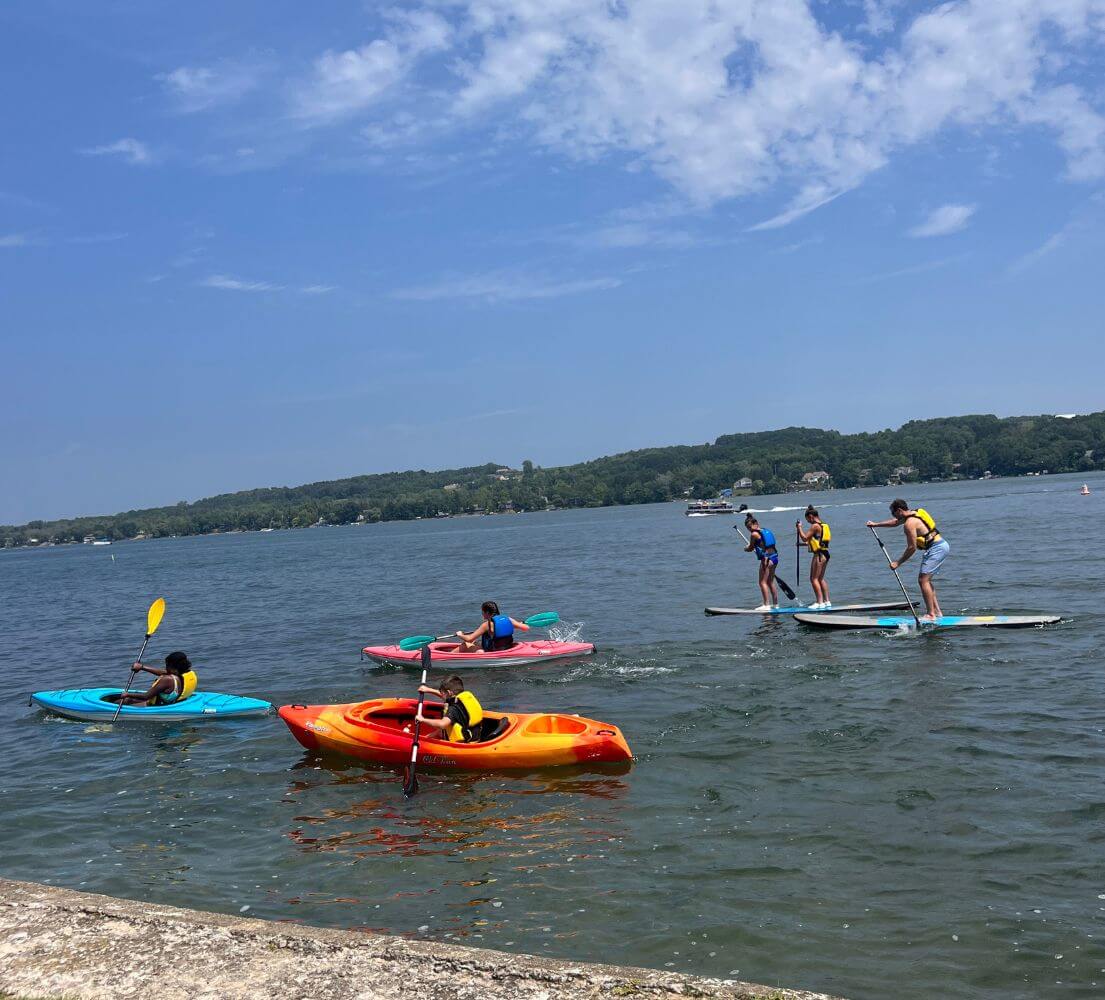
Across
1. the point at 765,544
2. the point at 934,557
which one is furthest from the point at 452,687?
the point at 765,544

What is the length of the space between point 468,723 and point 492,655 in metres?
6.19

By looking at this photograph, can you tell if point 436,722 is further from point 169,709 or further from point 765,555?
point 765,555

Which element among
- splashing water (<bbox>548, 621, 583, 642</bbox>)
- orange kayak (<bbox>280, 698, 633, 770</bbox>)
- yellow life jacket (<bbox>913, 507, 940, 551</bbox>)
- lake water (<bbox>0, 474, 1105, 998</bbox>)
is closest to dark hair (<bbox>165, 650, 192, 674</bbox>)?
lake water (<bbox>0, 474, 1105, 998</bbox>)

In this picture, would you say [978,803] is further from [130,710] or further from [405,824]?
[130,710]

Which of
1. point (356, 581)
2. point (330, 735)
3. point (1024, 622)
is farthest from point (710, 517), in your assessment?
point (330, 735)

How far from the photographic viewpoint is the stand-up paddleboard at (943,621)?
17.1m

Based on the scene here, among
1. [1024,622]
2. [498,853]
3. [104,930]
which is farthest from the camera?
[1024,622]

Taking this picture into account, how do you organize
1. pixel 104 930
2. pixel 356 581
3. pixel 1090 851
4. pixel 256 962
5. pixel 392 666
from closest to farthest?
pixel 256 962, pixel 104 930, pixel 1090 851, pixel 392 666, pixel 356 581

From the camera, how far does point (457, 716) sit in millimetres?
11094

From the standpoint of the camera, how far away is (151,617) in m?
17.9

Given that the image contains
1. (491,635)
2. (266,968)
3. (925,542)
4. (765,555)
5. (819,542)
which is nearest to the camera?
(266,968)

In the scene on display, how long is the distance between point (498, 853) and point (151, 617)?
12193 millimetres

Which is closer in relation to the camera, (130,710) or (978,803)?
(978,803)

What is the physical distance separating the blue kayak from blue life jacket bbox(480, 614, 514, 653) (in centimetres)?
424
